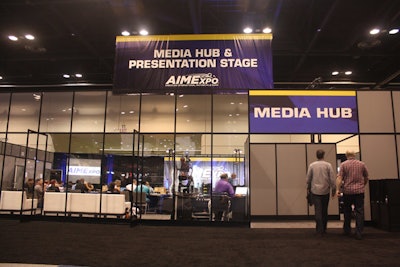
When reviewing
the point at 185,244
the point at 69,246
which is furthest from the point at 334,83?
the point at 69,246

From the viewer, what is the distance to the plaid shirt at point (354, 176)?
6117 millimetres

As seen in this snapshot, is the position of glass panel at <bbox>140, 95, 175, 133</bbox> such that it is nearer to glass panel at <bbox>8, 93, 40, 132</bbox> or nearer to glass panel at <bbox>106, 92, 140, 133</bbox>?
glass panel at <bbox>106, 92, 140, 133</bbox>

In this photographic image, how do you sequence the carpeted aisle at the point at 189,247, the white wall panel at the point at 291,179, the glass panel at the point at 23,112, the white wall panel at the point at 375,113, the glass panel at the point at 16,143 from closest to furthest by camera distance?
1. the carpeted aisle at the point at 189,247
2. the white wall panel at the point at 375,113
3. the white wall panel at the point at 291,179
4. the glass panel at the point at 23,112
5. the glass panel at the point at 16,143

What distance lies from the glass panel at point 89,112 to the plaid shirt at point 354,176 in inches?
286

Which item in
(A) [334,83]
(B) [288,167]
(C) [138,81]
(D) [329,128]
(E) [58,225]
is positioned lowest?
(E) [58,225]

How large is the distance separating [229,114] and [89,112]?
14.6 feet

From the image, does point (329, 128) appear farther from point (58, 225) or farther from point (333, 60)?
point (58, 225)

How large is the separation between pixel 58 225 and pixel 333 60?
1055cm

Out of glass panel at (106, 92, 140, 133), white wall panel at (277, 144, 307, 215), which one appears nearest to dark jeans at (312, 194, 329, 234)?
white wall panel at (277, 144, 307, 215)

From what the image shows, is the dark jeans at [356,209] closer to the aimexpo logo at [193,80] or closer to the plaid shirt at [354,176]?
the plaid shirt at [354,176]

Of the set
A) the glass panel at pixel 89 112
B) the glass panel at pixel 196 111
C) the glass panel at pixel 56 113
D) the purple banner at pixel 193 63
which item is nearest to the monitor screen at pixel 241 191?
the glass panel at pixel 196 111

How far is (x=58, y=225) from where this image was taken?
8047 mm

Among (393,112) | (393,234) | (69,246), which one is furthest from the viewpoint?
(393,112)

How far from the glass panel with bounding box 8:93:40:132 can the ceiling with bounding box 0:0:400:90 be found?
2038mm
